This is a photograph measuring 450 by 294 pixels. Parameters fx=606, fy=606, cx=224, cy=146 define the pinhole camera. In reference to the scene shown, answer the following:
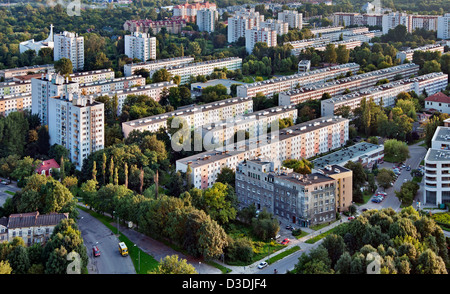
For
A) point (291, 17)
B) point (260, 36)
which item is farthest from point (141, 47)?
point (291, 17)

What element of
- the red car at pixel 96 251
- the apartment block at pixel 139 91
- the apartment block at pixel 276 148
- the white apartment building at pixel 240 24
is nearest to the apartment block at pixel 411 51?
the white apartment building at pixel 240 24

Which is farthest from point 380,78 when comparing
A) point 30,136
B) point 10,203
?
point 10,203

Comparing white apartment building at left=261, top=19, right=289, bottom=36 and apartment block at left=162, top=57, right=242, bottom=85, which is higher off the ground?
white apartment building at left=261, top=19, right=289, bottom=36

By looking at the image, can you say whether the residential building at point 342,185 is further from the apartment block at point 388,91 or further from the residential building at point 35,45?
the residential building at point 35,45

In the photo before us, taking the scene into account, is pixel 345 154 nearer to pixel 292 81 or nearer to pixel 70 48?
pixel 292 81

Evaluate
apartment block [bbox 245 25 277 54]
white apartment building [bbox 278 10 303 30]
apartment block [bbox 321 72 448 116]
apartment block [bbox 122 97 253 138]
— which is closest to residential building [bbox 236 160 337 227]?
apartment block [bbox 122 97 253 138]

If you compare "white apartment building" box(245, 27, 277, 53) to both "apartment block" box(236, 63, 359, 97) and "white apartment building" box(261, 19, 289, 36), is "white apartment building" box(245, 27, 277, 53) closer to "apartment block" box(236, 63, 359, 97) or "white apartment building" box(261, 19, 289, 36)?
A: "white apartment building" box(261, 19, 289, 36)
